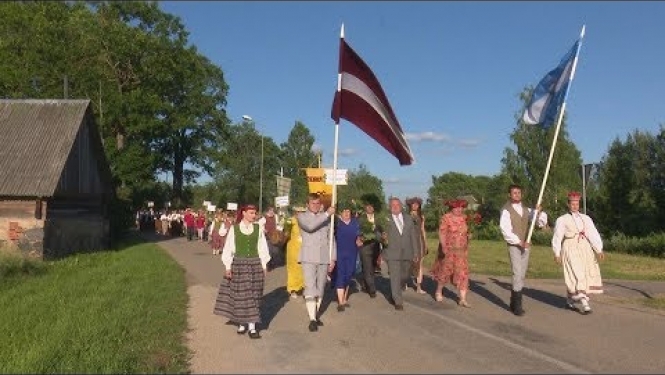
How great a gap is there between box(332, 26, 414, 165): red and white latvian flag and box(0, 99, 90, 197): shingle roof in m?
16.1

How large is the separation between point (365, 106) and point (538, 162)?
41684 mm

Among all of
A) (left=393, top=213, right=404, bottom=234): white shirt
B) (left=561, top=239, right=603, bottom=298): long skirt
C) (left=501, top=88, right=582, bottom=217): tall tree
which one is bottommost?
(left=561, top=239, right=603, bottom=298): long skirt

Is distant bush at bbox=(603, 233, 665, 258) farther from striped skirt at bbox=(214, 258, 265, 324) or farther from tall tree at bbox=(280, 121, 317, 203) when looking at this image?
tall tree at bbox=(280, 121, 317, 203)

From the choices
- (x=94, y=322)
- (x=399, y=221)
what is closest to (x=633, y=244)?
(x=399, y=221)

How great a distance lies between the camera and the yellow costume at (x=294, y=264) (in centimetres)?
1283

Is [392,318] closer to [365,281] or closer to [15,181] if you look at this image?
[365,281]

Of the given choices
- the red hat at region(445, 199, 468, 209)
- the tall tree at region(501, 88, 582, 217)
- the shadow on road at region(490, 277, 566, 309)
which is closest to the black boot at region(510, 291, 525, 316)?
the shadow on road at region(490, 277, 566, 309)

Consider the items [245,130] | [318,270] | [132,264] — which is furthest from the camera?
[245,130]

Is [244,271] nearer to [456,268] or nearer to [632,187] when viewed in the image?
[456,268]

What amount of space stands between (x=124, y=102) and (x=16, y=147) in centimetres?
1964

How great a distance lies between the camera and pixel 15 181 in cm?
2448

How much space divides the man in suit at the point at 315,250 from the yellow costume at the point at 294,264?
2685 mm

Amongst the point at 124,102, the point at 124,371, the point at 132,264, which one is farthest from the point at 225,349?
the point at 124,102

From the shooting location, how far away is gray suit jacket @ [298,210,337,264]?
32.0ft
